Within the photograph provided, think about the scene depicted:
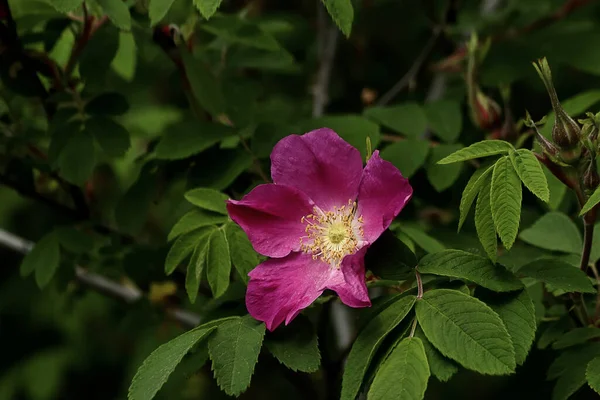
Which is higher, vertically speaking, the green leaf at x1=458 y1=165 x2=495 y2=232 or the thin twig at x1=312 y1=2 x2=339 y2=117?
the green leaf at x1=458 y1=165 x2=495 y2=232

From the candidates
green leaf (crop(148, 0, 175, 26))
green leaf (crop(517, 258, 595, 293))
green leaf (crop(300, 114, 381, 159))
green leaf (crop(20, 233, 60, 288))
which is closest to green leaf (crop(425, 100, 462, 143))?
green leaf (crop(300, 114, 381, 159))

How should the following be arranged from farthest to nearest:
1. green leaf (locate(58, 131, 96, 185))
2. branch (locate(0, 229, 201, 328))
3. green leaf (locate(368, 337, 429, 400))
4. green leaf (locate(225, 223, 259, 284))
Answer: branch (locate(0, 229, 201, 328)), green leaf (locate(58, 131, 96, 185)), green leaf (locate(225, 223, 259, 284)), green leaf (locate(368, 337, 429, 400))

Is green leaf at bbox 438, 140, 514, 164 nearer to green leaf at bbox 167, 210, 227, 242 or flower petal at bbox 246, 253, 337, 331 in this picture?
flower petal at bbox 246, 253, 337, 331

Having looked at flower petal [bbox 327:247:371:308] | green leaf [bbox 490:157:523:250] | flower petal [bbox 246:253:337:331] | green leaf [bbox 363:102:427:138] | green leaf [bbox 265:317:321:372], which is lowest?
green leaf [bbox 265:317:321:372]

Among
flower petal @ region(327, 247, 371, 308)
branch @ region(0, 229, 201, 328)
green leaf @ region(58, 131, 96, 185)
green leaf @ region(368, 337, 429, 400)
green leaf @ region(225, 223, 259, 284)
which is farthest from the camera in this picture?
branch @ region(0, 229, 201, 328)

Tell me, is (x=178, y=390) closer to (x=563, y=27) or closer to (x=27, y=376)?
(x=27, y=376)

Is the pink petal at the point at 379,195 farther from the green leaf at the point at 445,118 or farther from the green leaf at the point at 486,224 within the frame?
the green leaf at the point at 445,118
